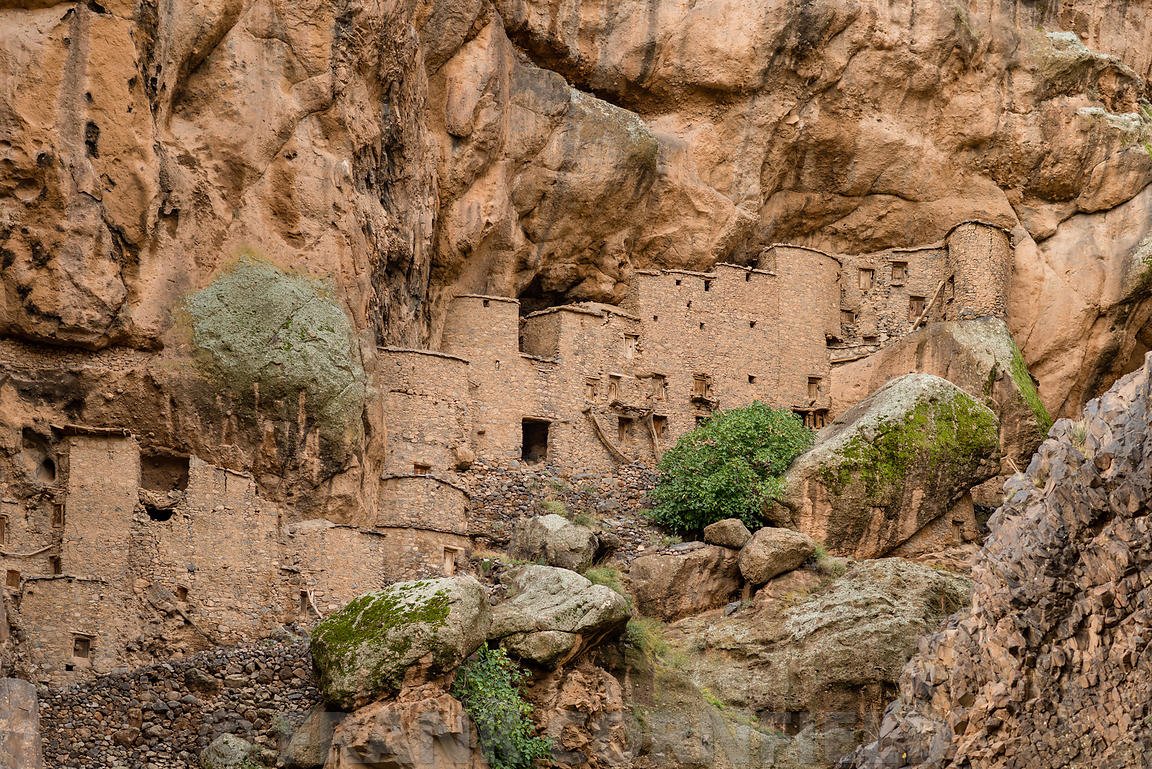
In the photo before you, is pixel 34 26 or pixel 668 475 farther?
pixel 668 475

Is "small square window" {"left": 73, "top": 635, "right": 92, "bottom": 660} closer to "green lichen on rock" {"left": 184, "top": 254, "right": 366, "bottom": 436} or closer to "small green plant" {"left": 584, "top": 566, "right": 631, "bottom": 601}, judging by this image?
"green lichen on rock" {"left": 184, "top": 254, "right": 366, "bottom": 436}

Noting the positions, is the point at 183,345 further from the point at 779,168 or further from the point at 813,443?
the point at 779,168

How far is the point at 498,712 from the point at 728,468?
463 inches

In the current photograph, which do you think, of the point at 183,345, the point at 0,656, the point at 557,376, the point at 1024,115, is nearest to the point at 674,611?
the point at 557,376

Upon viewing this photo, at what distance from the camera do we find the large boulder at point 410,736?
32.9 m

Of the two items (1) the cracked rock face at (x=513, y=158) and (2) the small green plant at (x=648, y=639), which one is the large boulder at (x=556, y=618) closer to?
(2) the small green plant at (x=648, y=639)

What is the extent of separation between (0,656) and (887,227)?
2971cm

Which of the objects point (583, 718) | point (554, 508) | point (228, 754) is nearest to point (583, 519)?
point (554, 508)

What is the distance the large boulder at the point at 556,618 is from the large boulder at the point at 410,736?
2.28 metres

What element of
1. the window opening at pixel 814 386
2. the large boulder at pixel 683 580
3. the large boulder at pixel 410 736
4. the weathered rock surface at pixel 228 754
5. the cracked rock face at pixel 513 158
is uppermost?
the cracked rock face at pixel 513 158

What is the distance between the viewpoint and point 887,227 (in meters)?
53.9

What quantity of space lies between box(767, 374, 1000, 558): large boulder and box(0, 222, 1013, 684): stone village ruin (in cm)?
489

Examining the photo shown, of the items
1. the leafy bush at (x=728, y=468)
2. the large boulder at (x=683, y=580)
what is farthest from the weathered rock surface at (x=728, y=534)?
the leafy bush at (x=728, y=468)

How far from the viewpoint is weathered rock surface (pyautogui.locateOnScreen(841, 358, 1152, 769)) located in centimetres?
2767
